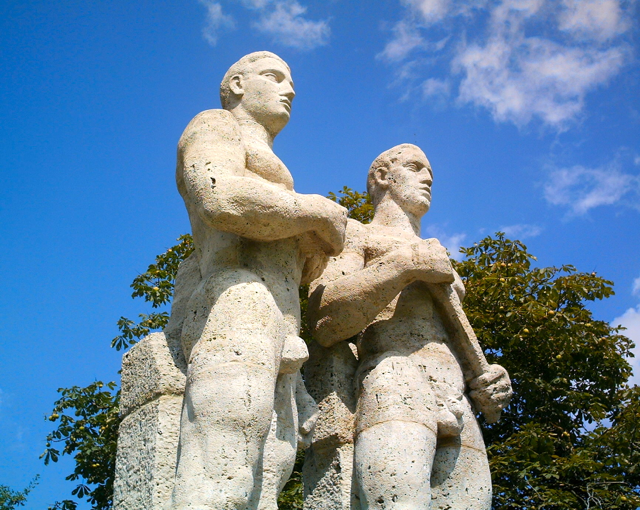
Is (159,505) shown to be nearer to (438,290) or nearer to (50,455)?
(438,290)

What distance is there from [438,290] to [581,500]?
203 inches

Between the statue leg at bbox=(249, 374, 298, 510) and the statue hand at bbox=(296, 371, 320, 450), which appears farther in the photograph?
the statue hand at bbox=(296, 371, 320, 450)

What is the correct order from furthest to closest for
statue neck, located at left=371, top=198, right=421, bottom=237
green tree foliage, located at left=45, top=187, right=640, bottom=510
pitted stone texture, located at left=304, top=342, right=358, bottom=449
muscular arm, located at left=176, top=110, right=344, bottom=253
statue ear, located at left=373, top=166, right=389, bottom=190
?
green tree foliage, located at left=45, top=187, right=640, bottom=510
statue ear, located at left=373, top=166, right=389, bottom=190
statue neck, located at left=371, top=198, right=421, bottom=237
pitted stone texture, located at left=304, top=342, right=358, bottom=449
muscular arm, located at left=176, top=110, right=344, bottom=253

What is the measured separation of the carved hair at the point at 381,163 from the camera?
6.47 m

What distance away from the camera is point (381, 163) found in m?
6.50

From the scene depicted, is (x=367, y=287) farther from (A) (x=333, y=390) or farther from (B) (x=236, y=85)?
(B) (x=236, y=85)

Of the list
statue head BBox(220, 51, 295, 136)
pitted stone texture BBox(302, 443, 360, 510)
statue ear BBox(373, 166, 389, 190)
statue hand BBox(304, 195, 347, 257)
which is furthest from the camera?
statue ear BBox(373, 166, 389, 190)

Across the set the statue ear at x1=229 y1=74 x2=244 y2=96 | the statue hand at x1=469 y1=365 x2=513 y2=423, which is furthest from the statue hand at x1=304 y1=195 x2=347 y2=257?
the statue hand at x1=469 y1=365 x2=513 y2=423

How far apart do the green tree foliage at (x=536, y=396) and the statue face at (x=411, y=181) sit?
13.0 feet

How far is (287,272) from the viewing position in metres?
5.00

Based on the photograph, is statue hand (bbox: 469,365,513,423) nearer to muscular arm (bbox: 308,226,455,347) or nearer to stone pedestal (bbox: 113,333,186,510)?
muscular arm (bbox: 308,226,455,347)

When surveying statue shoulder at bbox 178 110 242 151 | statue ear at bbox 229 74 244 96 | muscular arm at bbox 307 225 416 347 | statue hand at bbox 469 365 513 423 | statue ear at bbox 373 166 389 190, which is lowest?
statue hand at bbox 469 365 513 423

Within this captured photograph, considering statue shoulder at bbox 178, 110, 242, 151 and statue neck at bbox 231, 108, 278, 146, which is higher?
statue neck at bbox 231, 108, 278, 146

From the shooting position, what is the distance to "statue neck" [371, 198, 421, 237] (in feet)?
20.4
